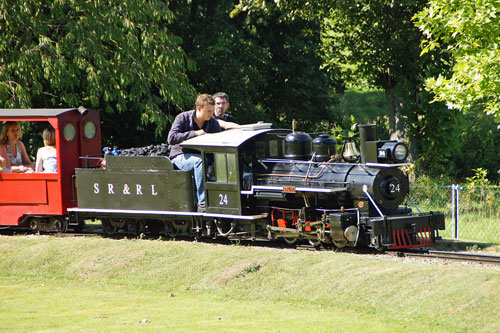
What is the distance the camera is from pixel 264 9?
22.5 m

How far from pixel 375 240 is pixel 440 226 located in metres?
1.35

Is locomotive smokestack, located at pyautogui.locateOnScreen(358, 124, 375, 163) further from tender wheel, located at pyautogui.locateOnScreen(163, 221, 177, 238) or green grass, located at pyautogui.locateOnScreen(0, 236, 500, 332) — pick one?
tender wheel, located at pyautogui.locateOnScreen(163, 221, 177, 238)

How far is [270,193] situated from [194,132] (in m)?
1.98

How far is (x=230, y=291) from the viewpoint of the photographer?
394 inches

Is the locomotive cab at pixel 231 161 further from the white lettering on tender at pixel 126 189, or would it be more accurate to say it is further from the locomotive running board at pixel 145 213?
the white lettering on tender at pixel 126 189

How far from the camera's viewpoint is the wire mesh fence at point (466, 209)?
14125 millimetres

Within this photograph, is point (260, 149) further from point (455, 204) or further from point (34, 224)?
point (34, 224)

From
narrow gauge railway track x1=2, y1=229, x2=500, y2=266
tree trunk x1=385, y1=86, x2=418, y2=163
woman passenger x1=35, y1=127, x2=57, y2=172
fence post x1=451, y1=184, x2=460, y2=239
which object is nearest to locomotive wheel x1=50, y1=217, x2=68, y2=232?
narrow gauge railway track x1=2, y1=229, x2=500, y2=266

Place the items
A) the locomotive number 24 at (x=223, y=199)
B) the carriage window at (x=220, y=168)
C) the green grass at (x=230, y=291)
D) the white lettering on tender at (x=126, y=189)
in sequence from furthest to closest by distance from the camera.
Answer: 1. the white lettering on tender at (x=126, y=189)
2. the locomotive number 24 at (x=223, y=199)
3. the carriage window at (x=220, y=168)
4. the green grass at (x=230, y=291)

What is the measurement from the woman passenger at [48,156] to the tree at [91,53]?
364cm

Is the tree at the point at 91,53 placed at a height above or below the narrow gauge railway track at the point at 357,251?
above

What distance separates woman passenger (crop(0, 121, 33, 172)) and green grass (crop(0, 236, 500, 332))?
2394mm

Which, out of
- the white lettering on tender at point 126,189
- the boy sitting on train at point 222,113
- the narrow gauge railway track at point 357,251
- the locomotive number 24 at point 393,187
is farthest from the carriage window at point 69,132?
the locomotive number 24 at point 393,187

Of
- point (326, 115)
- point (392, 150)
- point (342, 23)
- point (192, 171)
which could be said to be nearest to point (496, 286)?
point (392, 150)
